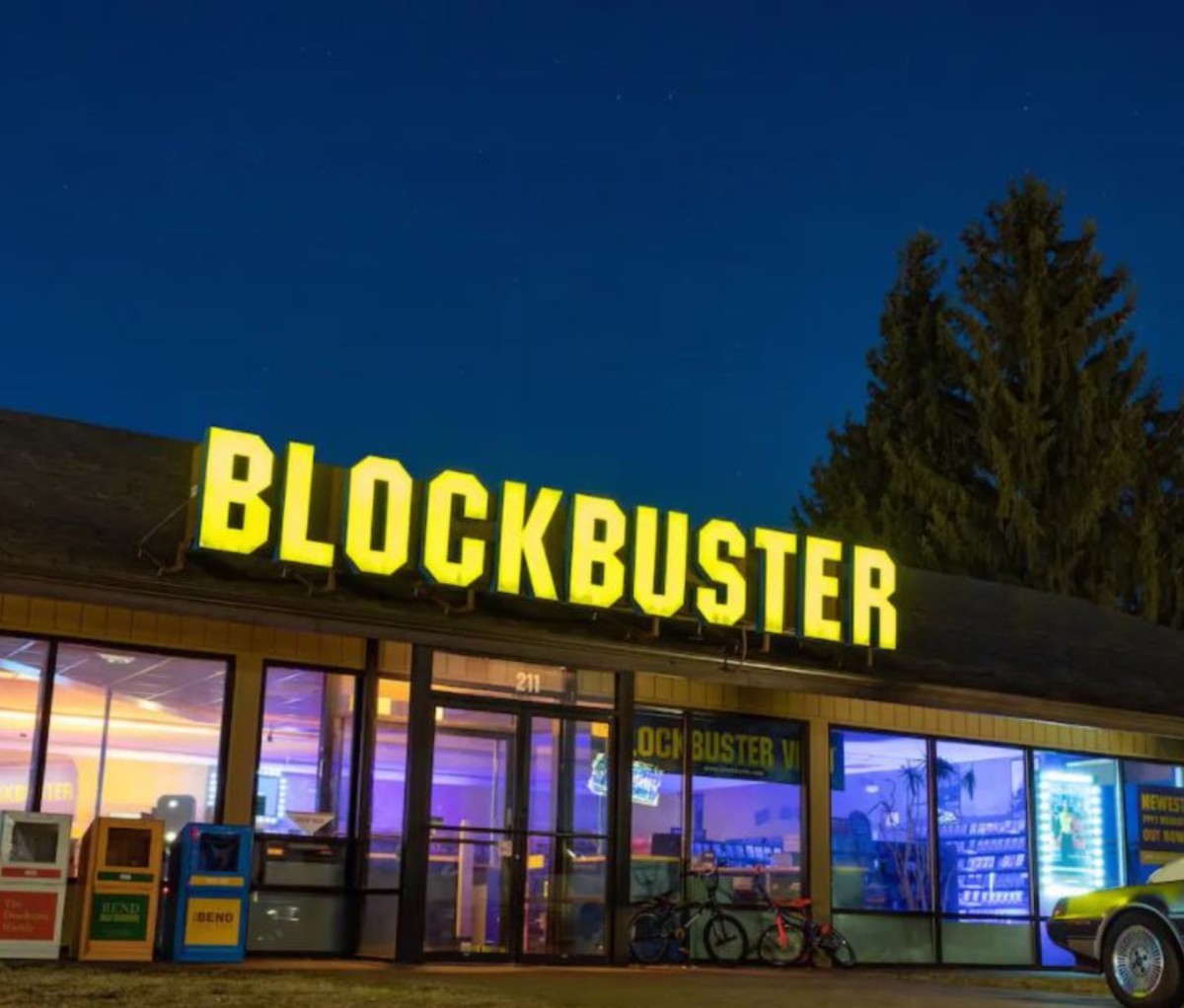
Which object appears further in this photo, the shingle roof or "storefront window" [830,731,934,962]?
"storefront window" [830,731,934,962]

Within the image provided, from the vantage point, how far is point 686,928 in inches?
635

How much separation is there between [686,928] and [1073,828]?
21.9ft

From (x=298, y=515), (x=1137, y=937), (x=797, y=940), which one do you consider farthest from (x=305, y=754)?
(x=1137, y=937)

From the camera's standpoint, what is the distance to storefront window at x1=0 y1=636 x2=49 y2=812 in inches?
531

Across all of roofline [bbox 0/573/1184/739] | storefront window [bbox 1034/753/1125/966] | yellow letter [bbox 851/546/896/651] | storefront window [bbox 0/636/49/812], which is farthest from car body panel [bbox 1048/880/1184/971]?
storefront window [bbox 0/636/49/812]

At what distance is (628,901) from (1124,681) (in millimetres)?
8022

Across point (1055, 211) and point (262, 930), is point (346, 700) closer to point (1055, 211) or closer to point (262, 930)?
point (262, 930)

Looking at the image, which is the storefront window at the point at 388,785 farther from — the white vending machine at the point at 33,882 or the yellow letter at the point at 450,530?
the white vending machine at the point at 33,882

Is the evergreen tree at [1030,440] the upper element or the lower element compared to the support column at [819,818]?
upper

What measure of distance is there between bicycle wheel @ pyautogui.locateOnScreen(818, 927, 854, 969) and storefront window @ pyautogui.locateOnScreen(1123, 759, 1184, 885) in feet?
17.4

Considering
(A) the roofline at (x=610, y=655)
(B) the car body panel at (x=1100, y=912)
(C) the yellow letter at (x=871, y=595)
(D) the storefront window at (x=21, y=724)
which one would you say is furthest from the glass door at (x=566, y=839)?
(B) the car body panel at (x=1100, y=912)

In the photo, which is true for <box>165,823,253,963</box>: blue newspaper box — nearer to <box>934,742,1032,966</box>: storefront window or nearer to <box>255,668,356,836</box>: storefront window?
<box>255,668,356,836</box>: storefront window

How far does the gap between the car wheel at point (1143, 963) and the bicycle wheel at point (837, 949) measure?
5.31m

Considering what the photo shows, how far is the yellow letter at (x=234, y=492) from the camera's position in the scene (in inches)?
504
